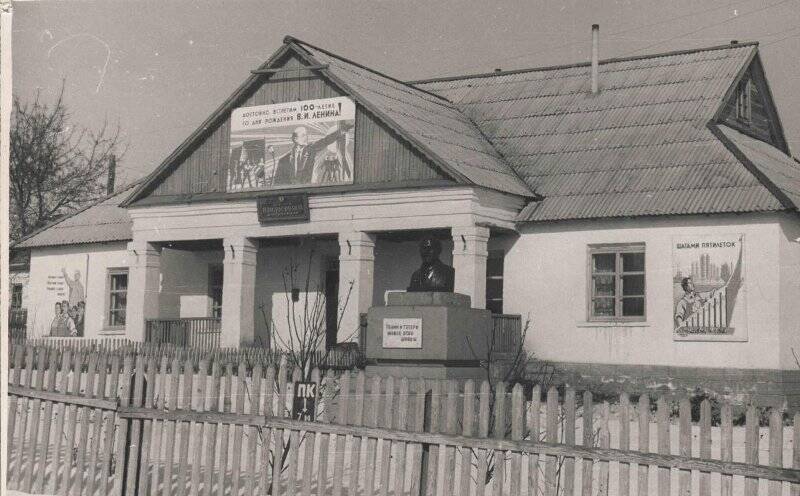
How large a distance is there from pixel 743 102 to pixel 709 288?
260 inches

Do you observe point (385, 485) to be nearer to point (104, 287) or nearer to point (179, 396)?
point (179, 396)

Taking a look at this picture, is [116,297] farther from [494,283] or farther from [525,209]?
[525,209]

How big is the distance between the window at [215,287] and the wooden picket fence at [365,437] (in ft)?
54.5

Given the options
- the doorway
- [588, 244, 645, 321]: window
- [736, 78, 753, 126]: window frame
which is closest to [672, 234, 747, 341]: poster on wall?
[588, 244, 645, 321]: window

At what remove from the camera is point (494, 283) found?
22.7m

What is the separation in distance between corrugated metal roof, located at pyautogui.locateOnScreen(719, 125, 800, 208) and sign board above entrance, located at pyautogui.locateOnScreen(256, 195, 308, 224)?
8961 millimetres

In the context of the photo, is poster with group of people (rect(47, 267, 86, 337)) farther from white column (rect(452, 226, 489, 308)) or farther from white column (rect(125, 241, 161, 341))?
white column (rect(452, 226, 489, 308))

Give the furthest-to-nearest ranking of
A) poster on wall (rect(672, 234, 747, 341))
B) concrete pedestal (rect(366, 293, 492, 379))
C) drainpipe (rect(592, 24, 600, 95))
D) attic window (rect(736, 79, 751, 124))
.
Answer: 1. drainpipe (rect(592, 24, 600, 95))
2. attic window (rect(736, 79, 751, 124))
3. poster on wall (rect(672, 234, 747, 341))
4. concrete pedestal (rect(366, 293, 492, 379))

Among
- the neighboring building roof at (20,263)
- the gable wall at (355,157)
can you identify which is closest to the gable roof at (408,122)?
the gable wall at (355,157)

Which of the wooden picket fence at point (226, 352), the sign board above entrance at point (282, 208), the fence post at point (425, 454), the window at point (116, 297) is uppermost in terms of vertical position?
the sign board above entrance at point (282, 208)

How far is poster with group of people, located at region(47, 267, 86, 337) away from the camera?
28.4m

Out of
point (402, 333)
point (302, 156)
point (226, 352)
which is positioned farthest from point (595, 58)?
point (402, 333)

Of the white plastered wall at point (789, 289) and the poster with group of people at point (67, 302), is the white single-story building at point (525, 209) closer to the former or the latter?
the white plastered wall at point (789, 289)

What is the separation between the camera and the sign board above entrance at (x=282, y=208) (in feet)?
73.5
